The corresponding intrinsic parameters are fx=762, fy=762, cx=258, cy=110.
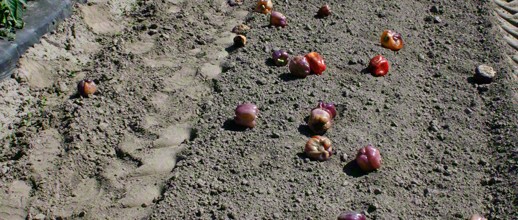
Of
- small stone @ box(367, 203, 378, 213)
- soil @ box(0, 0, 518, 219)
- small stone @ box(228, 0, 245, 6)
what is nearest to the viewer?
small stone @ box(367, 203, 378, 213)

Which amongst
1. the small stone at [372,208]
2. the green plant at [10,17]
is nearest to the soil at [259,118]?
the small stone at [372,208]

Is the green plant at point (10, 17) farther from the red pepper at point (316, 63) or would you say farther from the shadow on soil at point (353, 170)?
the shadow on soil at point (353, 170)

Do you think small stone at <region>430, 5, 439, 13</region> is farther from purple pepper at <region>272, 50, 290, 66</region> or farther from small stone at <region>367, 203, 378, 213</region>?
small stone at <region>367, 203, 378, 213</region>

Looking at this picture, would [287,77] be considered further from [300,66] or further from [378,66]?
[378,66]

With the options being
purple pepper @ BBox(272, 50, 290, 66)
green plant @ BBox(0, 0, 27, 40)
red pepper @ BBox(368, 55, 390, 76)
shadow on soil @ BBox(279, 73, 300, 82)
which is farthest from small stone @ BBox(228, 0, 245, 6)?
green plant @ BBox(0, 0, 27, 40)

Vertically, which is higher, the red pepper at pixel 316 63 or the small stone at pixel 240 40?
the red pepper at pixel 316 63

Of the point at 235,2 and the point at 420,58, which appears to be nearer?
the point at 420,58

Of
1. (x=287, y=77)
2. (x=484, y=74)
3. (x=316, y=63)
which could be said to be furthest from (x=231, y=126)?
(x=484, y=74)
